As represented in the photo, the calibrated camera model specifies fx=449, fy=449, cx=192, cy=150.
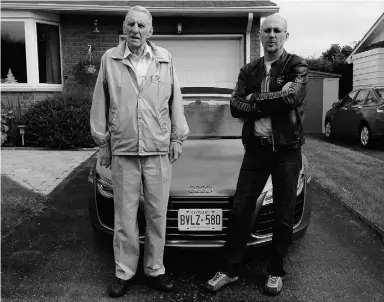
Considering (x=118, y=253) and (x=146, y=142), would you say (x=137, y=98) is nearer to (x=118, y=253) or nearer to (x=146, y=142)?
(x=146, y=142)

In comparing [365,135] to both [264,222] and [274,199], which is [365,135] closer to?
[264,222]

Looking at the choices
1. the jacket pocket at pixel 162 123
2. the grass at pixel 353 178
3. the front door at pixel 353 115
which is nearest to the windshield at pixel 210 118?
the jacket pocket at pixel 162 123

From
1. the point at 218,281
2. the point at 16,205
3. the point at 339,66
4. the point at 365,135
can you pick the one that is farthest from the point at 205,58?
the point at 339,66

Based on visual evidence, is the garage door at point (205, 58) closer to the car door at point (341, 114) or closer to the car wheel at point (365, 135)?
the car door at point (341, 114)

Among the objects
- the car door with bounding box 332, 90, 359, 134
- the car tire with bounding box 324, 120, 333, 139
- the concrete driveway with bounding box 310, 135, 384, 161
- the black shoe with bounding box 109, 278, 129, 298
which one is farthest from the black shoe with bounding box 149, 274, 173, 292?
the car tire with bounding box 324, 120, 333, 139

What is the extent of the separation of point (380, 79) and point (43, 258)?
13614 millimetres

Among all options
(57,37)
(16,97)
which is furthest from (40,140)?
(57,37)

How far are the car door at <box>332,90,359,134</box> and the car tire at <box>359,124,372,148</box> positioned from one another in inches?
37.7

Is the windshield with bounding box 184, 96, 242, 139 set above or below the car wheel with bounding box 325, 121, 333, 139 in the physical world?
above

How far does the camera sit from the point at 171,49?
1138 cm

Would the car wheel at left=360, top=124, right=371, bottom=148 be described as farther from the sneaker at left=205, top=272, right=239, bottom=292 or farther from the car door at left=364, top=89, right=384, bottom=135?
the sneaker at left=205, top=272, right=239, bottom=292

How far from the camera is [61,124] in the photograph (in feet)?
31.4

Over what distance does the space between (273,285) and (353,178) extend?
4409 millimetres

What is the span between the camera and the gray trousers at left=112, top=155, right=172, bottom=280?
315 cm
